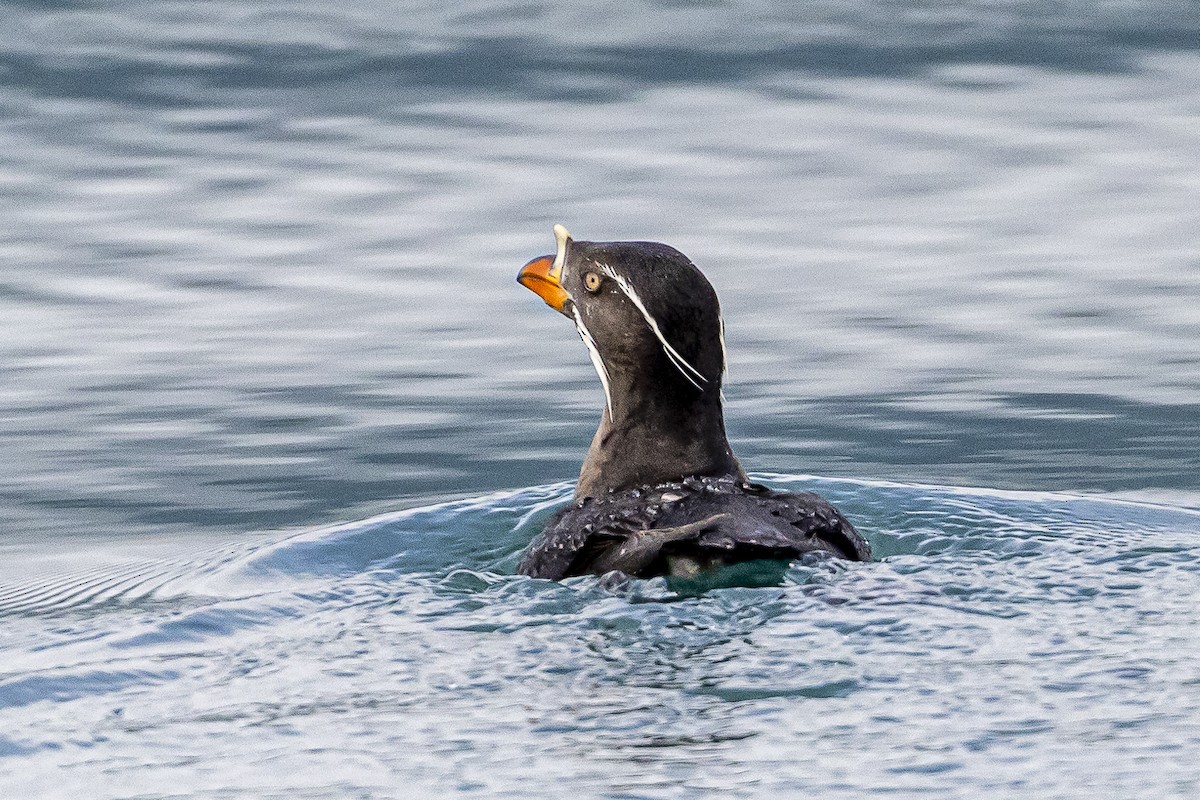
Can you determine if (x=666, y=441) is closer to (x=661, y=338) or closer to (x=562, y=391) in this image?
(x=661, y=338)

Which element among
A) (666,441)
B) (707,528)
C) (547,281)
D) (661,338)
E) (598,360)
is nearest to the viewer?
(707,528)

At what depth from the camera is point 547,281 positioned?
8102 mm

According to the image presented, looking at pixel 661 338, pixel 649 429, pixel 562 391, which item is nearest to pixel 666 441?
pixel 649 429

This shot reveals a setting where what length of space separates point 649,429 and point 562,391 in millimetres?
2543

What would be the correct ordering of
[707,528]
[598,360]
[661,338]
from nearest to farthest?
1. [707,528]
2. [661,338]
3. [598,360]

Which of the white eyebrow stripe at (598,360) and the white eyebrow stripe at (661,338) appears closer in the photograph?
the white eyebrow stripe at (661,338)

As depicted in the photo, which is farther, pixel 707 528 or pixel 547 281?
pixel 547 281

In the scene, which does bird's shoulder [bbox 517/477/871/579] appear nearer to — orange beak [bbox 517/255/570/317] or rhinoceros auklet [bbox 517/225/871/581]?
rhinoceros auklet [bbox 517/225/871/581]

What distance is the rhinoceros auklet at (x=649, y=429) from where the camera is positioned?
22.7 ft

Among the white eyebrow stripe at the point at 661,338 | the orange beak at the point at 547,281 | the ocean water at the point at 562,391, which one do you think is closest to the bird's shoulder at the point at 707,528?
the ocean water at the point at 562,391

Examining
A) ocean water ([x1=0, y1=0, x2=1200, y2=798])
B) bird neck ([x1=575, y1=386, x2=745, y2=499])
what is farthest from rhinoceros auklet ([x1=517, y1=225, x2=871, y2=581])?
ocean water ([x1=0, y1=0, x2=1200, y2=798])

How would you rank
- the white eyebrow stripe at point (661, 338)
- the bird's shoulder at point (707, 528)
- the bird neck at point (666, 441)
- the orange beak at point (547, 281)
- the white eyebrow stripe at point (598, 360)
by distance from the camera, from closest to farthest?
the bird's shoulder at point (707, 528) < the white eyebrow stripe at point (661, 338) < the bird neck at point (666, 441) < the white eyebrow stripe at point (598, 360) < the orange beak at point (547, 281)

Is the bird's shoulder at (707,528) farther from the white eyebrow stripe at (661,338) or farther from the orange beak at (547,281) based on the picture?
the orange beak at (547,281)

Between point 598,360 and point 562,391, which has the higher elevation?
point 598,360
